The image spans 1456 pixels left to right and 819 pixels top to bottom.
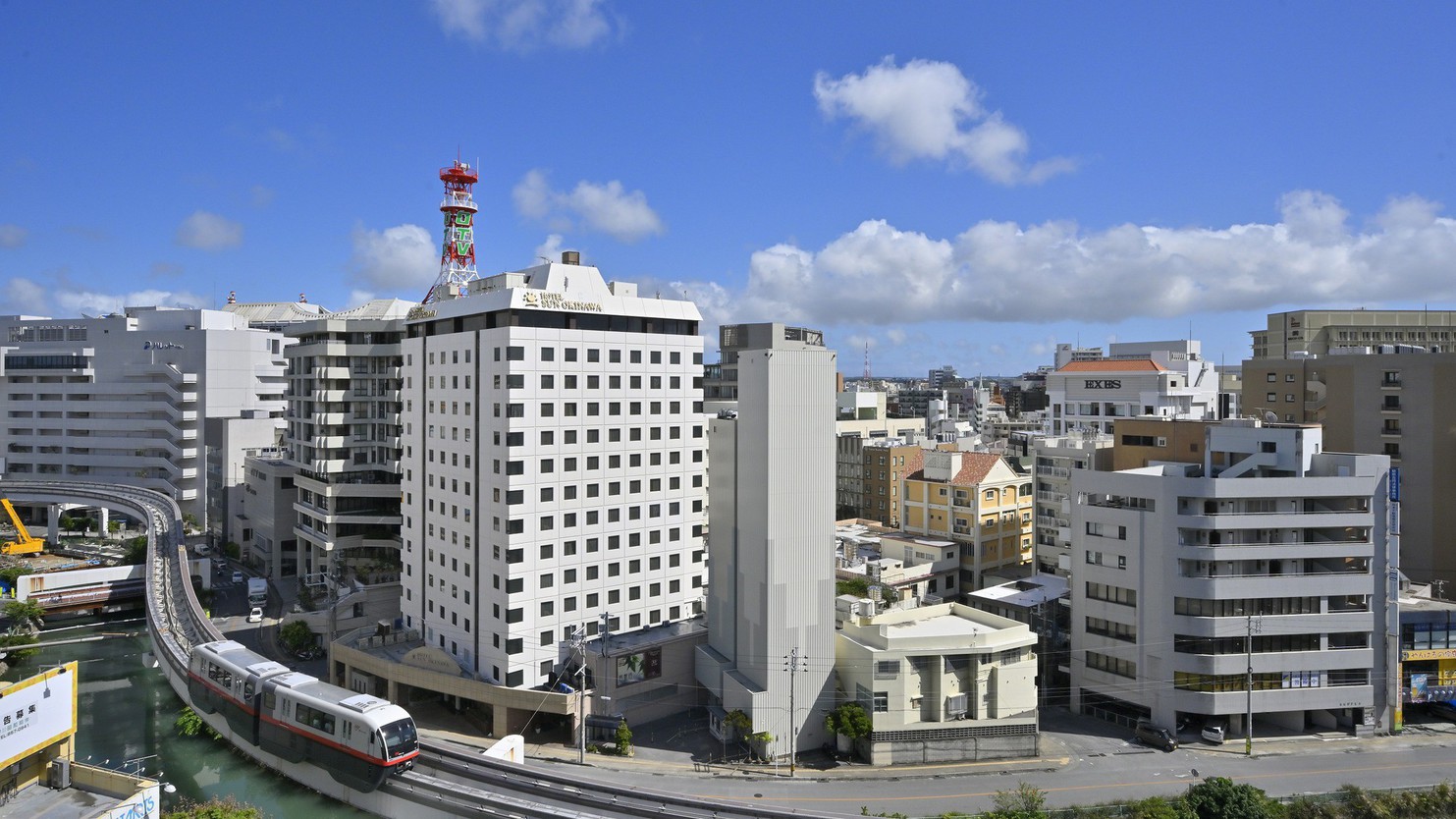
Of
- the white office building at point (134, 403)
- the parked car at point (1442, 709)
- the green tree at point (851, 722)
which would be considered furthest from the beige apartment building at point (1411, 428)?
the white office building at point (134, 403)

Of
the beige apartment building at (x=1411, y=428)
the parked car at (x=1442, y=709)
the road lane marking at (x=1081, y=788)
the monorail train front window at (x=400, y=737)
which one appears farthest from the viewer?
the beige apartment building at (x=1411, y=428)

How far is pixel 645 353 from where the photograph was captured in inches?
2142

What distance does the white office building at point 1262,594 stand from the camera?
4569 centimetres

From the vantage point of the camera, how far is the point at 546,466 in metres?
49.3

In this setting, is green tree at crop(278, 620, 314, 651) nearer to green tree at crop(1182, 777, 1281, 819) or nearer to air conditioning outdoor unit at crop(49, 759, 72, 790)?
air conditioning outdoor unit at crop(49, 759, 72, 790)

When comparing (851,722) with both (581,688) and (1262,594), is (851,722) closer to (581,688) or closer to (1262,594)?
(581,688)

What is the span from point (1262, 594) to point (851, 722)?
22248mm

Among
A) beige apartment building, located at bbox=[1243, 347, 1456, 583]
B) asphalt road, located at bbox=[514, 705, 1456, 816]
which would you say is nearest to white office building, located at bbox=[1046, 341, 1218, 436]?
beige apartment building, located at bbox=[1243, 347, 1456, 583]

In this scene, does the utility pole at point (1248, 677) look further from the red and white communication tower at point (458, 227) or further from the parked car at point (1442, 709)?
the red and white communication tower at point (458, 227)

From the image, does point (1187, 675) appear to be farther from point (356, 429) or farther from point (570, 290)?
point (356, 429)

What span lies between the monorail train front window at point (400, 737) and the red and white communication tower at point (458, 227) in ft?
175

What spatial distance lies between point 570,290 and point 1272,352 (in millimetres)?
112181

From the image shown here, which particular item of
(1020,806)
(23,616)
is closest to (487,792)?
(1020,806)

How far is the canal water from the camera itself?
4266 centimetres
